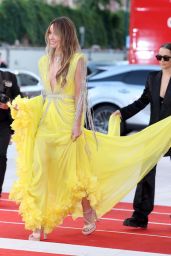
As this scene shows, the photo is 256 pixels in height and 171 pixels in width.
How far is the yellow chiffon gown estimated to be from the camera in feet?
27.9

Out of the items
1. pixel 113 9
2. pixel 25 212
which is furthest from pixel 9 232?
pixel 113 9

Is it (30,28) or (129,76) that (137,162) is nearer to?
(129,76)

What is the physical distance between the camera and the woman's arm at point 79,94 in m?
8.55

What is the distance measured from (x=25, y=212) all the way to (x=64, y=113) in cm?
95

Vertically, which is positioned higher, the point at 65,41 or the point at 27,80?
the point at 65,41

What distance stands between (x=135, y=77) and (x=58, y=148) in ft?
41.9

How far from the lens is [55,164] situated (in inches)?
340

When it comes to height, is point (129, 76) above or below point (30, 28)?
above

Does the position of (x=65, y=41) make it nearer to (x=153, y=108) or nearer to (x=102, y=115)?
(x=153, y=108)

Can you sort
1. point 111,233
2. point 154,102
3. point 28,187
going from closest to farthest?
1. point 28,187
2. point 111,233
3. point 154,102

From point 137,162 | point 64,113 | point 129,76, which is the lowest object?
point 129,76

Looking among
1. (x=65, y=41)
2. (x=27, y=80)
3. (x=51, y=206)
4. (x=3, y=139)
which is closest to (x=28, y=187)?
(x=51, y=206)

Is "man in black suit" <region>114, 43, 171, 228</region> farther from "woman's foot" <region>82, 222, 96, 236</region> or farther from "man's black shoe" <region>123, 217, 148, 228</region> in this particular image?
"woman's foot" <region>82, 222, 96, 236</region>

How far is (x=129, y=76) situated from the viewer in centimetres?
2130
